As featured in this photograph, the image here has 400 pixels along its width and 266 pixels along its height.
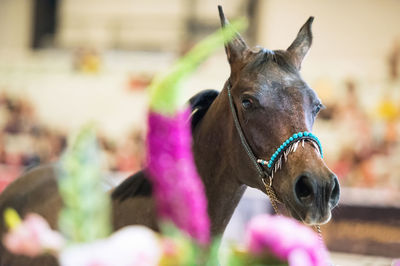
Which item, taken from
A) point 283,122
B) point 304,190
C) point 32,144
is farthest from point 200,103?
point 32,144

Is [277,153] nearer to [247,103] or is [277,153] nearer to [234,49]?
[247,103]

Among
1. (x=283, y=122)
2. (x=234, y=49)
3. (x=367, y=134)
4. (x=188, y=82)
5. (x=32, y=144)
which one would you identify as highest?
(x=234, y=49)

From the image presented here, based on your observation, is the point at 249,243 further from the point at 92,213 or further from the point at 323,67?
the point at 323,67

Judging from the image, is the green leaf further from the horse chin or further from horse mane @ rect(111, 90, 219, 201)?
horse mane @ rect(111, 90, 219, 201)

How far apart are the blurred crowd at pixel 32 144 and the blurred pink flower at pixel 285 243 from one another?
733 cm

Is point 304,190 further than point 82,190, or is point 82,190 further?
point 304,190

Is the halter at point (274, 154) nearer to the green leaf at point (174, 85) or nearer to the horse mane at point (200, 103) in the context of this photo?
the horse mane at point (200, 103)

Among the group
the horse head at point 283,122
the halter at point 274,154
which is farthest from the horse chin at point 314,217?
the halter at point 274,154

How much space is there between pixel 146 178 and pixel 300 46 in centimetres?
81

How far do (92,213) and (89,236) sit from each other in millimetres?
45

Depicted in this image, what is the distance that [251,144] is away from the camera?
75.8 inches

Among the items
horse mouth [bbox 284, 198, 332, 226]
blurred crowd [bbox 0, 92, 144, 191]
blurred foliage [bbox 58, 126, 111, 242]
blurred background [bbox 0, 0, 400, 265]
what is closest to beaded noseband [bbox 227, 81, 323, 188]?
horse mouth [bbox 284, 198, 332, 226]

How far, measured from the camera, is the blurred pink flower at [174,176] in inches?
40.8

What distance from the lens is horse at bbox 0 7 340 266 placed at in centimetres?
165
